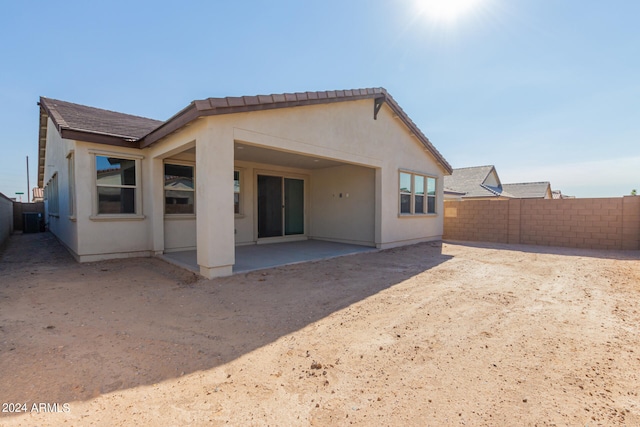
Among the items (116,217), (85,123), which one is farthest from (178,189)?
(85,123)

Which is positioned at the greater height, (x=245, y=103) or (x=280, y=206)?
(x=245, y=103)

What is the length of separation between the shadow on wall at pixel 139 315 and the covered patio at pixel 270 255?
383 mm

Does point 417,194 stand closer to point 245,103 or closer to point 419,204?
point 419,204

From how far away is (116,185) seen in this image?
24.3 feet

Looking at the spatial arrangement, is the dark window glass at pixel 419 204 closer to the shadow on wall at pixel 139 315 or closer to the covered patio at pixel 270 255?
the covered patio at pixel 270 255

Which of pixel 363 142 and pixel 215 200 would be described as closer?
pixel 215 200

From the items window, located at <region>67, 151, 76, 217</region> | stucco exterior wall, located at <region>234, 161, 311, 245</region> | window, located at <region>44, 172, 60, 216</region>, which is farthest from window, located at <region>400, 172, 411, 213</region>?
window, located at <region>44, 172, 60, 216</region>

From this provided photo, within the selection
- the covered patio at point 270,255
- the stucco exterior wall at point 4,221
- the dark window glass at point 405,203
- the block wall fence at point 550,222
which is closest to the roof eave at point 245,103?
the covered patio at point 270,255

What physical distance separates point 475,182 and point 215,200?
87.1ft

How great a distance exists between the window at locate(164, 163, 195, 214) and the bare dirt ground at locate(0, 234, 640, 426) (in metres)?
2.84

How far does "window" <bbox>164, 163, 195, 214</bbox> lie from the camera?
313 inches

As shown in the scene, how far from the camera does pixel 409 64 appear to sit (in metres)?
8.88

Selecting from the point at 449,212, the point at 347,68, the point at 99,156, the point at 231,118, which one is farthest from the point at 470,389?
the point at 449,212

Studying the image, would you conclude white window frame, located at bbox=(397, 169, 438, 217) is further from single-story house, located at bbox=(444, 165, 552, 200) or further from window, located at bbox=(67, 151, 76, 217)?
single-story house, located at bbox=(444, 165, 552, 200)
